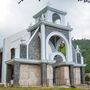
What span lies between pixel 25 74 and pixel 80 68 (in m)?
10.3

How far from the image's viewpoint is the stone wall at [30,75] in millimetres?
26703

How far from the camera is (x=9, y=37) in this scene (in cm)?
3684

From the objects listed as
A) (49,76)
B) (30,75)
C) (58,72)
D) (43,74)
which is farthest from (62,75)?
(30,75)

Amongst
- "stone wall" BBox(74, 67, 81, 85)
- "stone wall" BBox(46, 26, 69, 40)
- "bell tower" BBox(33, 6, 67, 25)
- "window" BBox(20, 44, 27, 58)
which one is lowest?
"stone wall" BBox(74, 67, 81, 85)

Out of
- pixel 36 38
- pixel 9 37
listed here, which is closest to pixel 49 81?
pixel 36 38

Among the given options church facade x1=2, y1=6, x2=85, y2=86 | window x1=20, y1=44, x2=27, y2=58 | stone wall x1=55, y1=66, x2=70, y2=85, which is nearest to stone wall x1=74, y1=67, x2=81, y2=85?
church facade x1=2, y1=6, x2=85, y2=86

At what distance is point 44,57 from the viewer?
92.7 ft

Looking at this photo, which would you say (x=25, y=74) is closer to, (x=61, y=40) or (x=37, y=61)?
(x=37, y=61)

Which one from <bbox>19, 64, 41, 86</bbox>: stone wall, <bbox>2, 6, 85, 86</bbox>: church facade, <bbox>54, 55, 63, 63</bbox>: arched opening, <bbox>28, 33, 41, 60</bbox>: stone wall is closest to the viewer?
<bbox>19, 64, 41, 86</bbox>: stone wall

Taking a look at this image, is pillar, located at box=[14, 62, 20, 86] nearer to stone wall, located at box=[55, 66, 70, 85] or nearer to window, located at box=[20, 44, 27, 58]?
window, located at box=[20, 44, 27, 58]

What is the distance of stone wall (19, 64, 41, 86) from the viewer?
2670 centimetres

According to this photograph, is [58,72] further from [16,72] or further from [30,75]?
[16,72]

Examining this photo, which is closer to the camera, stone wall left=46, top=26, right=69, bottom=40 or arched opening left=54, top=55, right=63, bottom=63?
stone wall left=46, top=26, right=69, bottom=40

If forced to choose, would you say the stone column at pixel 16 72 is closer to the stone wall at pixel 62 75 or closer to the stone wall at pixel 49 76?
the stone wall at pixel 49 76
